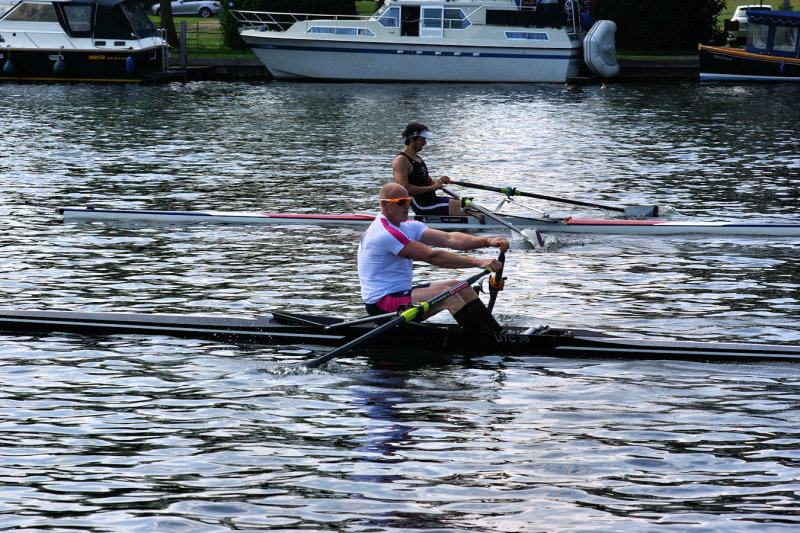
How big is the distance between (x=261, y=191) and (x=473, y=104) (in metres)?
A: 17.2

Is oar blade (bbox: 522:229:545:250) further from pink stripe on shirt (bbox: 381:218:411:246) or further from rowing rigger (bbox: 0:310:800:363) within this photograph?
pink stripe on shirt (bbox: 381:218:411:246)

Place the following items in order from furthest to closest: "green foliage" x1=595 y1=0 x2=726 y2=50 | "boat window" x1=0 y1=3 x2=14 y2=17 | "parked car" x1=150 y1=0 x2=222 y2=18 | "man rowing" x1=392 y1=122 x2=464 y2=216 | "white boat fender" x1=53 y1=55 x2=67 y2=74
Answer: "parked car" x1=150 y1=0 x2=222 y2=18, "green foliage" x1=595 y1=0 x2=726 y2=50, "boat window" x1=0 y1=3 x2=14 y2=17, "white boat fender" x1=53 y1=55 x2=67 y2=74, "man rowing" x1=392 y1=122 x2=464 y2=216

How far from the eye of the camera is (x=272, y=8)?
150 ft

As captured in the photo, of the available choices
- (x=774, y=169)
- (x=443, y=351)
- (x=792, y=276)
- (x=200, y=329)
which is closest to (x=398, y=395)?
(x=443, y=351)

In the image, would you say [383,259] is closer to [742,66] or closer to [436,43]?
[436,43]

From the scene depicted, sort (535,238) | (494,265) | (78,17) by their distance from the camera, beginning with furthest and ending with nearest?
(78,17)
(535,238)
(494,265)

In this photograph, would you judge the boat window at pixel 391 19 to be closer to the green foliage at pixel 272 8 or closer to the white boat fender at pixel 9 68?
the green foliage at pixel 272 8

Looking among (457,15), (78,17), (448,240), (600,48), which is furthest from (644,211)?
(78,17)

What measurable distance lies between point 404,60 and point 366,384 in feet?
112

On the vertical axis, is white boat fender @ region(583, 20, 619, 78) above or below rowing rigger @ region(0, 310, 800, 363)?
above

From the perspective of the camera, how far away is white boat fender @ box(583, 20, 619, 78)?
4109 centimetres

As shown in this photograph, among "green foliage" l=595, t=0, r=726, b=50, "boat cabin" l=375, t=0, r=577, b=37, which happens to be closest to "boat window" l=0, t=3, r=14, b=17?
"boat cabin" l=375, t=0, r=577, b=37

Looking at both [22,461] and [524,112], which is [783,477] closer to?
[22,461]

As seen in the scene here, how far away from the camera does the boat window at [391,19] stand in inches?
1651
